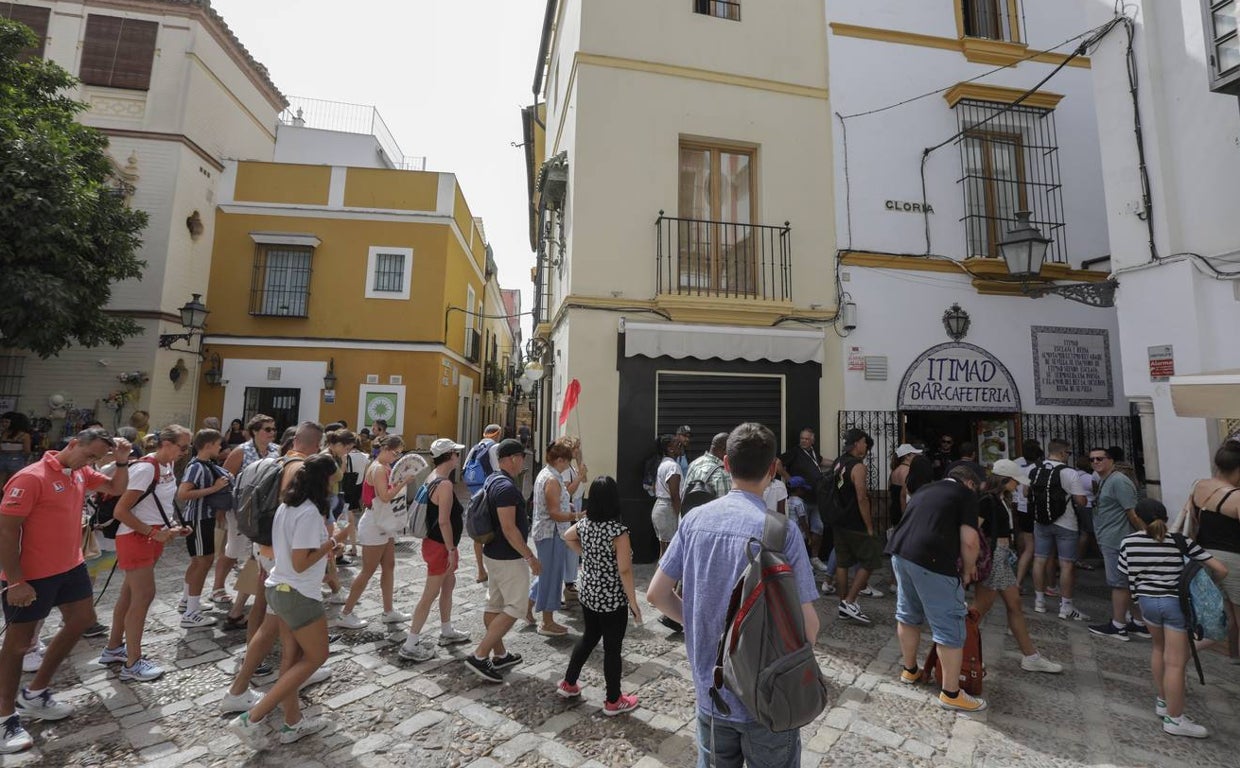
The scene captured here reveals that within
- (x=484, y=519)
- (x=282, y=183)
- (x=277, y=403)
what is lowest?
(x=484, y=519)

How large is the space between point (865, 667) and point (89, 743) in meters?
5.21

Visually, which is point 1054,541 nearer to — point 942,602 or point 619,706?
point 942,602

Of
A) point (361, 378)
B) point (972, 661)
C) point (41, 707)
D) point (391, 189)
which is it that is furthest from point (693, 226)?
point (391, 189)

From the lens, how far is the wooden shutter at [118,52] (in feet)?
43.2

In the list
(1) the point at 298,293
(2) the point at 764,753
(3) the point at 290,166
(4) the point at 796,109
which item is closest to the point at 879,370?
(4) the point at 796,109

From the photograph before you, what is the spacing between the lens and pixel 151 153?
42.7 feet

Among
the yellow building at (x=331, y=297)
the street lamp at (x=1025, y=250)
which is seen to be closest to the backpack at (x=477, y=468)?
the street lamp at (x=1025, y=250)

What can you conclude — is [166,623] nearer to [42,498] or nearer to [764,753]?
[42,498]

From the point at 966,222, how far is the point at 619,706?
883cm

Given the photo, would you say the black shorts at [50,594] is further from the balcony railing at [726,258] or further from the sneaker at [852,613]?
the balcony railing at [726,258]

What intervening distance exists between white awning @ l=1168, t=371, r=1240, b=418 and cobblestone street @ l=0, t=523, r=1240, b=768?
2.09 metres

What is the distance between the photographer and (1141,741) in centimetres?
343

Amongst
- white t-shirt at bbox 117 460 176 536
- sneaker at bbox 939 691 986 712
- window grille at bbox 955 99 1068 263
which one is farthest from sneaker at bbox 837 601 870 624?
window grille at bbox 955 99 1068 263

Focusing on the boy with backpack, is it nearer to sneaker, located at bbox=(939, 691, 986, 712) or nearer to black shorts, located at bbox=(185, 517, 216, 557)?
sneaker, located at bbox=(939, 691, 986, 712)
